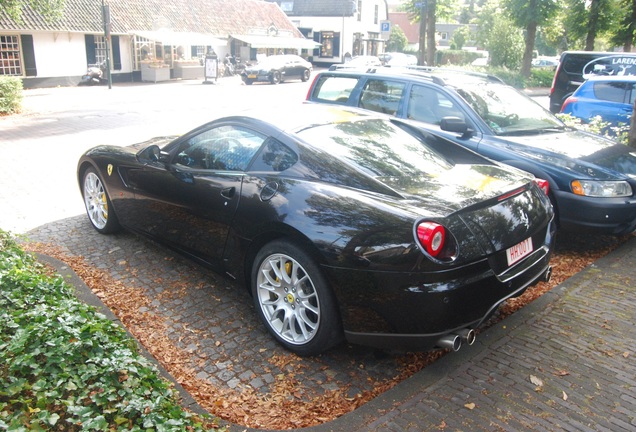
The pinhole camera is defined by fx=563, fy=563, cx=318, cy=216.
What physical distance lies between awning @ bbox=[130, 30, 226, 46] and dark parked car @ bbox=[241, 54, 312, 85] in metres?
3.95

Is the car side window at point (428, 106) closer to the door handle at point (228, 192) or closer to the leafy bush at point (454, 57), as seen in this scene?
the door handle at point (228, 192)

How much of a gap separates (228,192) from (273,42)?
4049cm

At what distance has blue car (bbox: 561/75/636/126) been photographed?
34.8 ft

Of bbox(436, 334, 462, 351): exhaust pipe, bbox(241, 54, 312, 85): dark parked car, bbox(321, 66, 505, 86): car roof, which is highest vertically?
bbox(241, 54, 312, 85): dark parked car

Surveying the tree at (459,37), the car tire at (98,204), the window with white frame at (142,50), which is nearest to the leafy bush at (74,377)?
the car tire at (98,204)

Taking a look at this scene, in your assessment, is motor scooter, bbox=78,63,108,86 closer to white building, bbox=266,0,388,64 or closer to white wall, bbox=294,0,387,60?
white building, bbox=266,0,388,64

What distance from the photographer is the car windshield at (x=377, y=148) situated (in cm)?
398

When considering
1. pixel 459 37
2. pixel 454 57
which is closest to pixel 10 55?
pixel 454 57

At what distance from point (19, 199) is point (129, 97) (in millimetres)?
16178

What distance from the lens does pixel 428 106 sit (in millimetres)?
6832

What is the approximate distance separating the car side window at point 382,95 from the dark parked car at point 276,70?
81.9 feet

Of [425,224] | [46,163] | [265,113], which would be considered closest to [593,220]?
[425,224]

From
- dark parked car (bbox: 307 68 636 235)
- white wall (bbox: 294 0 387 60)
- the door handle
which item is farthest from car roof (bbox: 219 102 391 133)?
white wall (bbox: 294 0 387 60)

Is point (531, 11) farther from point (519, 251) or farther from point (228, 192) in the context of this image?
point (228, 192)
